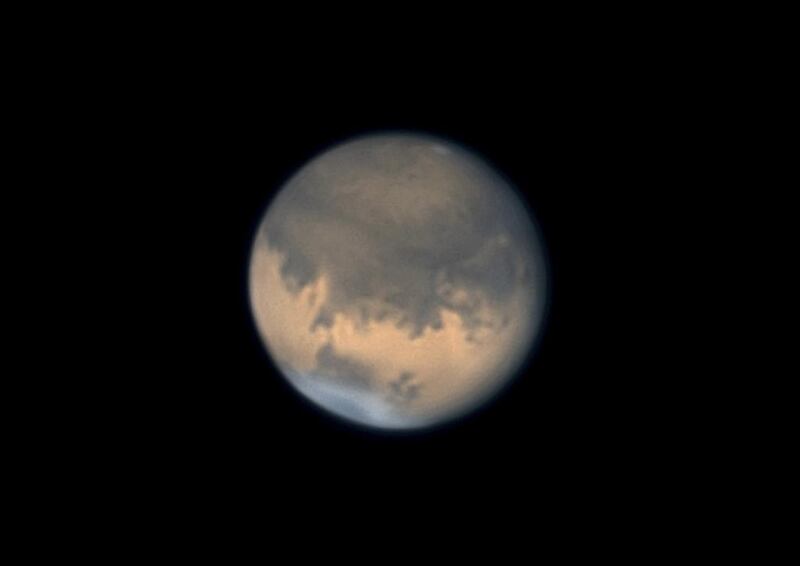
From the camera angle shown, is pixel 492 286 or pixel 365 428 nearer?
pixel 492 286

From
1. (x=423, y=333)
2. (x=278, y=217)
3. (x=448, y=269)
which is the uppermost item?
(x=278, y=217)

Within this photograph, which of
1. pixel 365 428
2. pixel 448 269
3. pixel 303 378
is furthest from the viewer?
pixel 365 428

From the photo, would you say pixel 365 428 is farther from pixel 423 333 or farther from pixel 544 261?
pixel 544 261

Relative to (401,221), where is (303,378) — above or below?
below

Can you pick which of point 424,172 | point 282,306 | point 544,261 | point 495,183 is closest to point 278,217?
point 282,306

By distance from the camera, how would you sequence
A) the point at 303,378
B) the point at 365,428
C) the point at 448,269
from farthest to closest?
the point at 365,428, the point at 303,378, the point at 448,269

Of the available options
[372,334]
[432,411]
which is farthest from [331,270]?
[432,411]
